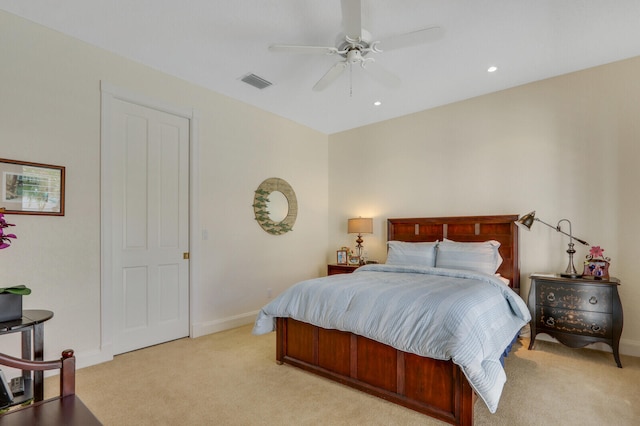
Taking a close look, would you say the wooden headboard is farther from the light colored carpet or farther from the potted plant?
the potted plant

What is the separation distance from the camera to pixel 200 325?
3.84m

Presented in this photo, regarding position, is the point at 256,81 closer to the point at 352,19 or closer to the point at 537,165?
the point at 352,19

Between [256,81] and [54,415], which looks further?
[256,81]

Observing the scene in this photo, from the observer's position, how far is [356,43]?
261 centimetres

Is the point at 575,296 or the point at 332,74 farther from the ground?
the point at 332,74

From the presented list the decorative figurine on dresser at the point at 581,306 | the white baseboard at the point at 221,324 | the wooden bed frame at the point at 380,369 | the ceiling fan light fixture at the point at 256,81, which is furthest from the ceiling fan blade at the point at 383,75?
the white baseboard at the point at 221,324

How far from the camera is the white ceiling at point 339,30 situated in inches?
99.6

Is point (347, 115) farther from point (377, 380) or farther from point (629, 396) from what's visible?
point (629, 396)

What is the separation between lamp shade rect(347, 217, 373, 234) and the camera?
4.98 meters

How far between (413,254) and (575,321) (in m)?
1.63

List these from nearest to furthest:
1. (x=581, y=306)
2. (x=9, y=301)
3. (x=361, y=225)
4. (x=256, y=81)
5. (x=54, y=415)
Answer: (x=54, y=415) < (x=9, y=301) < (x=581, y=306) < (x=256, y=81) < (x=361, y=225)

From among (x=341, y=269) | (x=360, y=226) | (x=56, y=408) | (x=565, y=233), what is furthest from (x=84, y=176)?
(x=565, y=233)

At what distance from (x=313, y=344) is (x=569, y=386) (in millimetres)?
2010

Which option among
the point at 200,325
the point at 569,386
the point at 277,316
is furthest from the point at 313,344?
the point at 569,386
